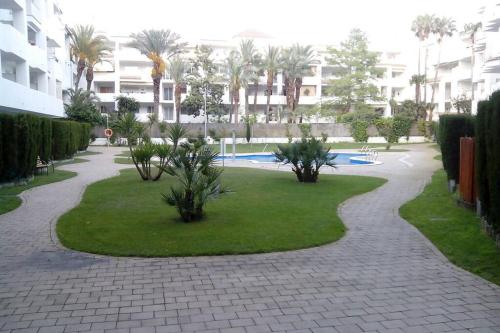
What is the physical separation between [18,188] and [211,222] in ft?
27.7

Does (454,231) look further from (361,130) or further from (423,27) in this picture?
(423,27)

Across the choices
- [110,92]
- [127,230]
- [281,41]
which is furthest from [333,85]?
[127,230]

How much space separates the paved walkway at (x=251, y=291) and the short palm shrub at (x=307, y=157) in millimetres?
7409

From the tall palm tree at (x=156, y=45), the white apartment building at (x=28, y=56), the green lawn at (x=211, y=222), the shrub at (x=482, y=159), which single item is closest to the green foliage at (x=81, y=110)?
the white apartment building at (x=28, y=56)

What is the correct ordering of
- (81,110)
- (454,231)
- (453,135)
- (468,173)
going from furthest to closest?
(81,110) → (453,135) → (468,173) → (454,231)

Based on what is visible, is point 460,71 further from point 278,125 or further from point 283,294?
point 283,294

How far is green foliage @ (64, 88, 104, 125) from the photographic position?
43.2 meters

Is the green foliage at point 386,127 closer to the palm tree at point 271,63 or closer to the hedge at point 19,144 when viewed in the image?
the palm tree at point 271,63

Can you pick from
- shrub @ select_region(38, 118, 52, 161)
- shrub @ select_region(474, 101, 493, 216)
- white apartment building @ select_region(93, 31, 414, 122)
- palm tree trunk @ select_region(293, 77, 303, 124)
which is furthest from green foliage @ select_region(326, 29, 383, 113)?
shrub @ select_region(474, 101, 493, 216)

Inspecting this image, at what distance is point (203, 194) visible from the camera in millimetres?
9109

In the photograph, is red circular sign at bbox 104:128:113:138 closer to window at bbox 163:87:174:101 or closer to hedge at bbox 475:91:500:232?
window at bbox 163:87:174:101

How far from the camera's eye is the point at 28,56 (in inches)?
1114

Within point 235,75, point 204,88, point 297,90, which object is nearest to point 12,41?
point 235,75

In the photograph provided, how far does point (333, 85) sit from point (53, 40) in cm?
3218
